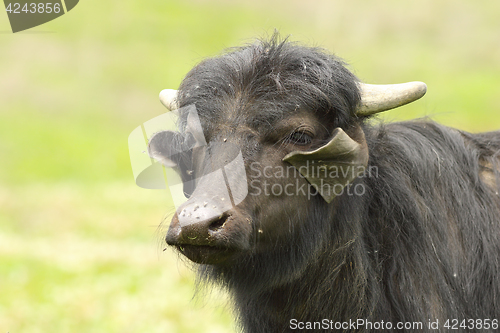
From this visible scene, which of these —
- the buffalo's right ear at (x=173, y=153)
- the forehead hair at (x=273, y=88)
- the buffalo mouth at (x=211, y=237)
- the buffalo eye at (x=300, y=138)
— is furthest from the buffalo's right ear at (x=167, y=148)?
the buffalo mouth at (x=211, y=237)

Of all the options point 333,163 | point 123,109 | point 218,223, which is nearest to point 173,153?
point 218,223

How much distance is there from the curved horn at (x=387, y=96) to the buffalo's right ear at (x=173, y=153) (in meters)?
1.58

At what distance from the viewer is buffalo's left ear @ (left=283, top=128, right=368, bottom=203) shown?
4.44 meters

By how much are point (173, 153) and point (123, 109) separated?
31351mm

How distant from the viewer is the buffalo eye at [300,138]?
4.61 meters

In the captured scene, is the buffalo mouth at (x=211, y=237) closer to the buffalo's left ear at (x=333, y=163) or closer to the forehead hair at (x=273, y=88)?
the buffalo's left ear at (x=333, y=163)

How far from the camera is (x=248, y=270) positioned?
4.69m

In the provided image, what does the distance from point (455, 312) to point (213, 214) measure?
264 cm

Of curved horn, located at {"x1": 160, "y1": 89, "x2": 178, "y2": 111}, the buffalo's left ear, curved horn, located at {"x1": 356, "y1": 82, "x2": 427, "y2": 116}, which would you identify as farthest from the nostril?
curved horn, located at {"x1": 160, "y1": 89, "x2": 178, "y2": 111}

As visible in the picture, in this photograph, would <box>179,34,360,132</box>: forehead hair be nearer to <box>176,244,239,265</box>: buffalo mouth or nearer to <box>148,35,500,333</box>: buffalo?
<box>148,35,500,333</box>: buffalo

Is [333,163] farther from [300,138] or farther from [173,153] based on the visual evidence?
[173,153]

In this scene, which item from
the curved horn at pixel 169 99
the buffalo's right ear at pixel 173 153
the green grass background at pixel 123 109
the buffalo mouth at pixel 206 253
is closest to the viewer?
the buffalo mouth at pixel 206 253

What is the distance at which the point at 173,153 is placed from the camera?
16.7 feet

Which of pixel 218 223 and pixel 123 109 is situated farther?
pixel 123 109
